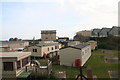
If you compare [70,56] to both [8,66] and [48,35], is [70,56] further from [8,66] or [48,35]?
[48,35]

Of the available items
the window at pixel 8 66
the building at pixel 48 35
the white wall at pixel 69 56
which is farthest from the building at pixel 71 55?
the building at pixel 48 35

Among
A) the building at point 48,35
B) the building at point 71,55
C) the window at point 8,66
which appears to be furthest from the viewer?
the building at point 48,35

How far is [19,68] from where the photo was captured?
9680 mm

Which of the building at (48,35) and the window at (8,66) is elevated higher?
the building at (48,35)

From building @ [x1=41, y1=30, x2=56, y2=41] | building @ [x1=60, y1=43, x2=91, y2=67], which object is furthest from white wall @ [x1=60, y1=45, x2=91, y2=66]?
building @ [x1=41, y1=30, x2=56, y2=41]

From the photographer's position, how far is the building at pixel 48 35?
46.1 meters

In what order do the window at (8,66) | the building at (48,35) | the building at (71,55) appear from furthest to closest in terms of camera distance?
the building at (48,35)
the building at (71,55)
the window at (8,66)

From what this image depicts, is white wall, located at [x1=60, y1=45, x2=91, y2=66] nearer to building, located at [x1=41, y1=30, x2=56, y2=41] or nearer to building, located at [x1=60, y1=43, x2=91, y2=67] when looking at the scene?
building, located at [x1=60, y1=43, x2=91, y2=67]

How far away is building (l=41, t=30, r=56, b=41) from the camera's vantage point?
46.1 meters

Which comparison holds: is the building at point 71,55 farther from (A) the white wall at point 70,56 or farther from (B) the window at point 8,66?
(B) the window at point 8,66

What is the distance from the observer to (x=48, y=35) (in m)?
46.2

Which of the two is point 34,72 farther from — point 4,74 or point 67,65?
point 67,65

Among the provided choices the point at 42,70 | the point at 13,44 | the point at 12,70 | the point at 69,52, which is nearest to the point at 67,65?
the point at 69,52

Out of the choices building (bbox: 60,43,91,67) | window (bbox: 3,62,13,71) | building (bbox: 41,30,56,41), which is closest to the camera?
window (bbox: 3,62,13,71)
